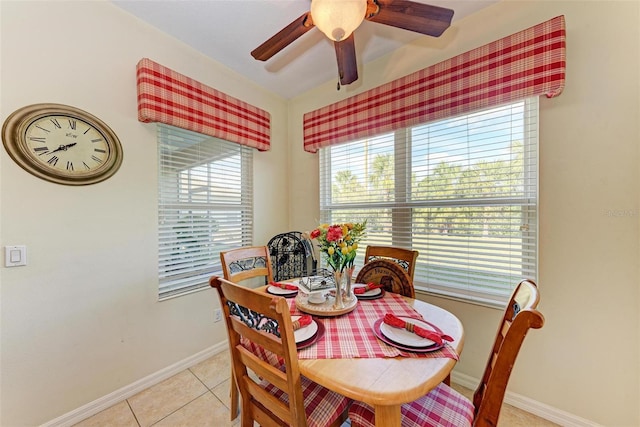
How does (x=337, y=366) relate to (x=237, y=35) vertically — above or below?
below

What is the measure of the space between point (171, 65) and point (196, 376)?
99.3 inches

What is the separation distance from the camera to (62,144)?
147cm

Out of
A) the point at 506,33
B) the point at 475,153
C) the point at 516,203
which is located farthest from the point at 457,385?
the point at 506,33

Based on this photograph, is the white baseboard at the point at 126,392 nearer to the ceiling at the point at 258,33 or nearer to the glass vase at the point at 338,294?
the glass vase at the point at 338,294

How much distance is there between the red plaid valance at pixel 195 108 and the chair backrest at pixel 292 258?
42.1 inches

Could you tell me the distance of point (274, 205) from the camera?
2.88 meters

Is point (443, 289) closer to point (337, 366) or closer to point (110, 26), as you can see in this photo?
point (337, 366)

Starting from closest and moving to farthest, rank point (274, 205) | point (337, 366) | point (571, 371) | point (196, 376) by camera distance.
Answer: point (337, 366), point (571, 371), point (196, 376), point (274, 205)

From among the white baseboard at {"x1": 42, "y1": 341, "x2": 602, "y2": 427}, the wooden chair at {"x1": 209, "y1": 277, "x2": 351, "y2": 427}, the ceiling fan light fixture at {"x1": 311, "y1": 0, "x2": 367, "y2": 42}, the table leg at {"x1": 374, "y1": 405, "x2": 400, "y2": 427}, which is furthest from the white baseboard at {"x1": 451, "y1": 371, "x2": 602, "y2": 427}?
the ceiling fan light fixture at {"x1": 311, "y1": 0, "x2": 367, "y2": 42}

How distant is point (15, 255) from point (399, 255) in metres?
2.29

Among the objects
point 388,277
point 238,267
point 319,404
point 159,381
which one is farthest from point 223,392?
point 388,277

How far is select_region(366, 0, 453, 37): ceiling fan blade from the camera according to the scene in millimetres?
1138

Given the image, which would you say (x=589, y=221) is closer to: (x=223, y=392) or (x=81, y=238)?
(x=223, y=392)

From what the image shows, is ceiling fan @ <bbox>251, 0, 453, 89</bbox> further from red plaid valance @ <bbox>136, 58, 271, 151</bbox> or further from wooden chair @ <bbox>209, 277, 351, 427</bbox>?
wooden chair @ <bbox>209, 277, 351, 427</bbox>
